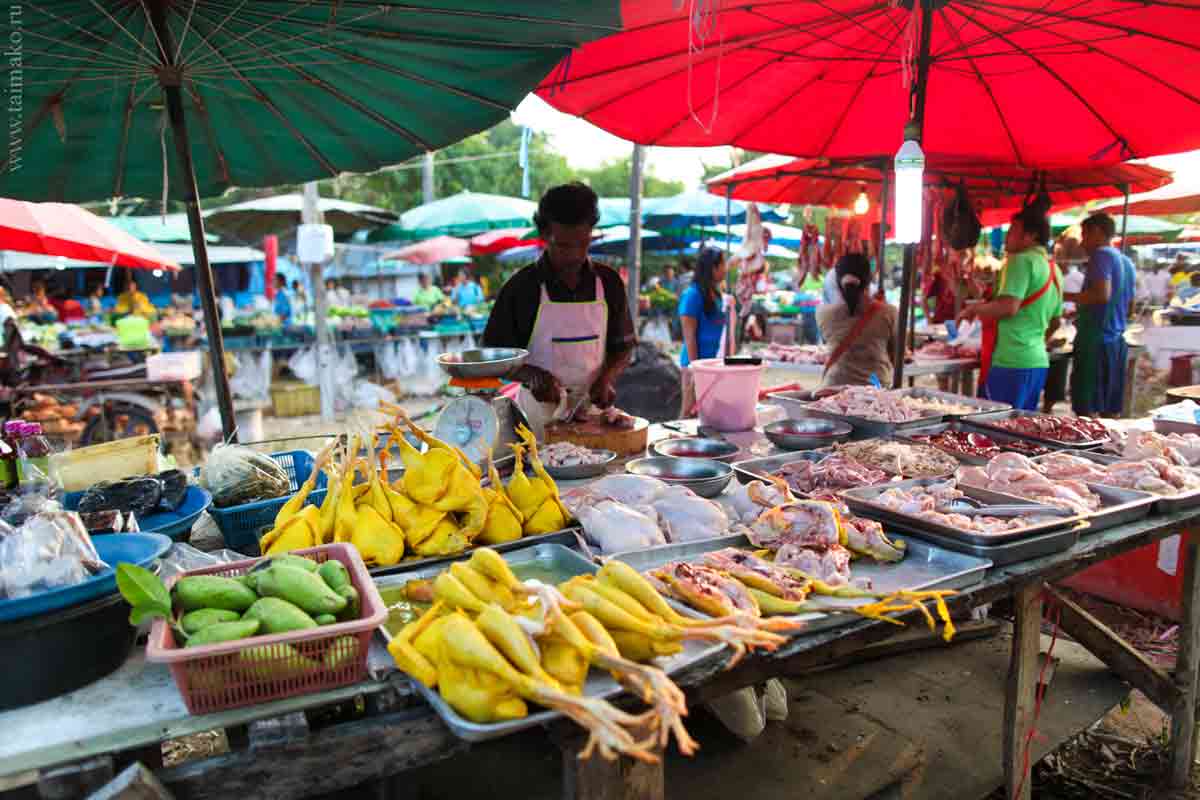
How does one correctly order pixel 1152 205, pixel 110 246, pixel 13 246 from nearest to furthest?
1. pixel 13 246
2. pixel 110 246
3. pixel 1152 205

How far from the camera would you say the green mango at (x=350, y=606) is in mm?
1529

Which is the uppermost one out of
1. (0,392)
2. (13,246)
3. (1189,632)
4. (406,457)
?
(13,246)

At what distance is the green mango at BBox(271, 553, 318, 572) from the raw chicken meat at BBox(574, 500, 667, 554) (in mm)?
772

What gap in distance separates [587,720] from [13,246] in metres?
6.39

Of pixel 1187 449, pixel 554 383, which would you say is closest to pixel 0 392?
pixel 554 383

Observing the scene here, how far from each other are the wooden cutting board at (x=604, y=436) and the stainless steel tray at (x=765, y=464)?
0.49m

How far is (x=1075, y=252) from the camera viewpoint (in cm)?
1184

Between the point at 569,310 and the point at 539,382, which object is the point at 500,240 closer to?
the point at 569,310

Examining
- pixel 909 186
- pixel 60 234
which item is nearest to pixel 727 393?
pixel 909 186

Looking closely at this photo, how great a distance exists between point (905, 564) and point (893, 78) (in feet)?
12.3

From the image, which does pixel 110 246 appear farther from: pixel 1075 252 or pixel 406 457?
pixel 1075 252

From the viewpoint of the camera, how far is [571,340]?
3902 mm

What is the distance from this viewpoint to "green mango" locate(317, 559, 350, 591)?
62.7 inches

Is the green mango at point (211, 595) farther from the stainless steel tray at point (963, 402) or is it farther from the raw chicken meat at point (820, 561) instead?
the stainless steel tray at point (963, 402)
